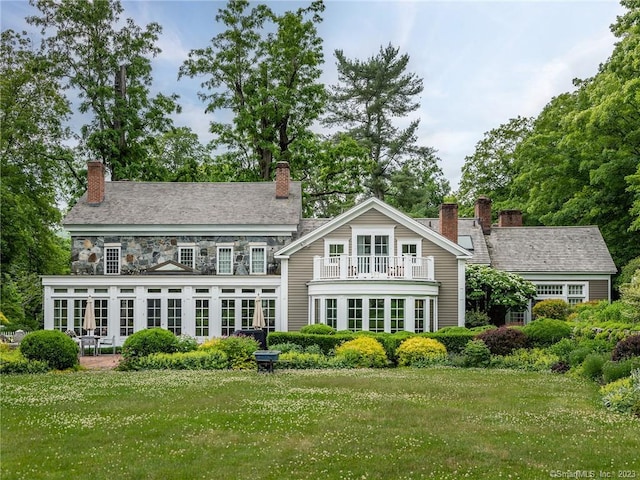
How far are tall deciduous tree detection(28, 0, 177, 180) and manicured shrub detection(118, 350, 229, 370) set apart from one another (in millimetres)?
20900

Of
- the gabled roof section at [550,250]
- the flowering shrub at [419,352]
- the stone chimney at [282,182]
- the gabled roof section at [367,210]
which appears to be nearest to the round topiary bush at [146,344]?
the flowering shrub at [419,352]

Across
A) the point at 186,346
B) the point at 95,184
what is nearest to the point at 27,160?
the point at 95,184

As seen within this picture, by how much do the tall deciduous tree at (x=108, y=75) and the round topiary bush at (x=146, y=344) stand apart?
19.7 meters

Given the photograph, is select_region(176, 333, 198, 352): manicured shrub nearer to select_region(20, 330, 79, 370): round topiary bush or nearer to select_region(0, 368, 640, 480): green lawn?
select_region(20, 330, 79, 370): round topiary bush

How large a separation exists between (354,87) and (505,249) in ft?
69.5

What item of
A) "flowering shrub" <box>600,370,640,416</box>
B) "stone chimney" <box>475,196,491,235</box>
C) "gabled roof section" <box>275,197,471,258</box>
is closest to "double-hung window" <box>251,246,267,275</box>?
"gabled roof section" <box>275,197,471,258</box>

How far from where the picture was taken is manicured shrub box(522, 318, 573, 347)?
2244 centimetres

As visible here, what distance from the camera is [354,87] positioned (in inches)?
2012

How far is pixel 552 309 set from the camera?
29.8 metres

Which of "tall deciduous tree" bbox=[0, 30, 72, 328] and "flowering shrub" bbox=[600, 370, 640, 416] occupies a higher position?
"tall deciduous tree" bbox=[0, 30, 72, 328]

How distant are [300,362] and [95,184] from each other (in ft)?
56.0

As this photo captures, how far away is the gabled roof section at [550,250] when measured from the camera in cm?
3291

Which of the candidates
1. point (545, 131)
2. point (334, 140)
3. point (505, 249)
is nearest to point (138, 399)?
point (505, 249)

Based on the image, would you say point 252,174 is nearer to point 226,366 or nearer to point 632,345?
point 226,366
